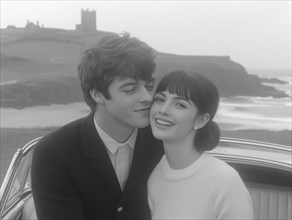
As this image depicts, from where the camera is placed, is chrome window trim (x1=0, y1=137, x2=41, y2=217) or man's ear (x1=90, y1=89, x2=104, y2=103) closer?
man's ear (x1=90, y1=89, x2=104, y2=103)

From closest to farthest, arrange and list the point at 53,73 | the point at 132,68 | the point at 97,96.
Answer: the point at 132,68, the point at 97,96, the point at 53,73

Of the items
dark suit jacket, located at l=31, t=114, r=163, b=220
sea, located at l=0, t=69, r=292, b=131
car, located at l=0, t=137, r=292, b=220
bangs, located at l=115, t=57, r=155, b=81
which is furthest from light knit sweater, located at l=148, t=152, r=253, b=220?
sea, located at l=0, t=69, r=292, b=131

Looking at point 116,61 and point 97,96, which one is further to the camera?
point 97,96

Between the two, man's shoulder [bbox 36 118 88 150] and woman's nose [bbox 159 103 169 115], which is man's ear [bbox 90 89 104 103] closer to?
man's shoulder [bbox 36 118 88 150]

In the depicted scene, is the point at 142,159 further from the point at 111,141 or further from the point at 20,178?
the point at 20,178

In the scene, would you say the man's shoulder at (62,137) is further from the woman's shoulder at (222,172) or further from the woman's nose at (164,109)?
the woman's shoulder at (222,172)

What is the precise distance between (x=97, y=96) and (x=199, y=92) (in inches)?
20.3

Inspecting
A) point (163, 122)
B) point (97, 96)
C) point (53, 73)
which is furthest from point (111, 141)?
point (53, 73)

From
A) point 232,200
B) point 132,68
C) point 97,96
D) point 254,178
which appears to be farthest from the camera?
point 254,178

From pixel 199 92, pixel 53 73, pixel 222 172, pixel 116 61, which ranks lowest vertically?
pixel 53 73

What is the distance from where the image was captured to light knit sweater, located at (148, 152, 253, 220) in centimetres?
176

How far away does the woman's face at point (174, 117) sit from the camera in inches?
73.0

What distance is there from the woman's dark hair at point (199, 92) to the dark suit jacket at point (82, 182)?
1.08 ft

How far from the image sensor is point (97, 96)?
81.8 inches
